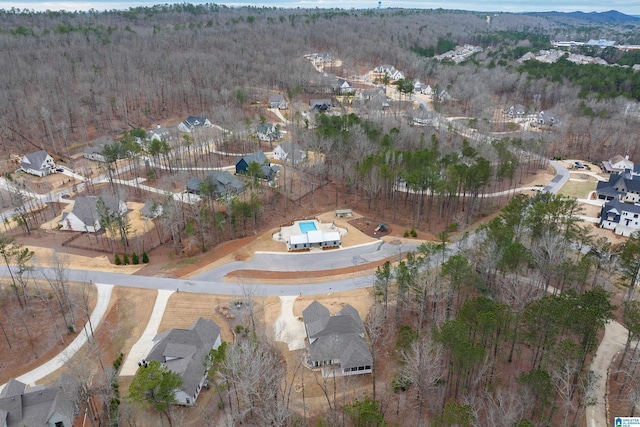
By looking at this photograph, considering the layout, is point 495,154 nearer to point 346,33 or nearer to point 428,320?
point 428,320

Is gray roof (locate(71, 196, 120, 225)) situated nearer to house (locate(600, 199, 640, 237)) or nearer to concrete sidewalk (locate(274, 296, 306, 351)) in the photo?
concrete sidewalk (locate(274, 296, 306, 351))

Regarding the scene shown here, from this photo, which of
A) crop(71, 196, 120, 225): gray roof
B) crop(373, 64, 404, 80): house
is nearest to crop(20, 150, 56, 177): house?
crop(71, 196, 120, 225): gray roof

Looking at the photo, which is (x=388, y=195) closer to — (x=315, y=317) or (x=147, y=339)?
(x=315, y=317)

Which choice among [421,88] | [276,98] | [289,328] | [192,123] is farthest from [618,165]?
[192,123]

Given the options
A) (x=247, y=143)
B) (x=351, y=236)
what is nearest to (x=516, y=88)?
(x=247, y=143)

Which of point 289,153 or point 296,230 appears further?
point 289,153

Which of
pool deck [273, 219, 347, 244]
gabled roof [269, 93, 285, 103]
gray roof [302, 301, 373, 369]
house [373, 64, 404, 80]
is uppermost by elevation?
house [373, 64, 404, 80]
